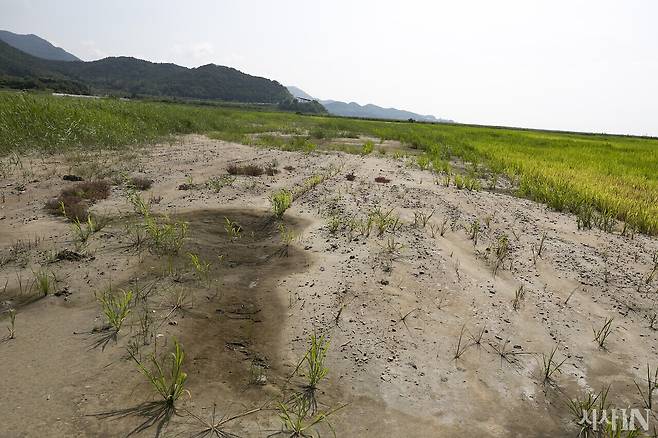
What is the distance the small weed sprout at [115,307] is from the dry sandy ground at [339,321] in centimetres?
14

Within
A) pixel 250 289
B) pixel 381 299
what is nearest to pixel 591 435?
pixel 381 299

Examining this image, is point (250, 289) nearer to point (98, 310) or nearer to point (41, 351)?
point (98, 310)

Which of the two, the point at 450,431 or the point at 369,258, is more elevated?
the point at 369,258

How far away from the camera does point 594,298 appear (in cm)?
630

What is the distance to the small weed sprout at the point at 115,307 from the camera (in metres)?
4.77

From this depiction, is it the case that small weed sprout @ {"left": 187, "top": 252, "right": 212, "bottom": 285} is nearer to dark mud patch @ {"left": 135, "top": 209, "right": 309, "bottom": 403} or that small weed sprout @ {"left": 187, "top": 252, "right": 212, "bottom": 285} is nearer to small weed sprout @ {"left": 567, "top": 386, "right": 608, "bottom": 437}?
dark mud patch @ {"left": 135, "top": 209, "right": 309, "bottom": 403}

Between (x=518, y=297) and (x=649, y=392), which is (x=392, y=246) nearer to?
(x=518, y=297)

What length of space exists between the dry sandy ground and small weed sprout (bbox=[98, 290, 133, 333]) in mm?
142

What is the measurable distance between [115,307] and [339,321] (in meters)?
2.97

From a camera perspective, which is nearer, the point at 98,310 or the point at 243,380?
the point at 243,380

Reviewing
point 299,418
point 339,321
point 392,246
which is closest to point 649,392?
point 339,321

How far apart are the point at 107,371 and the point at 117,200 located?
6.71 m

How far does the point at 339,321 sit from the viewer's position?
207 inches

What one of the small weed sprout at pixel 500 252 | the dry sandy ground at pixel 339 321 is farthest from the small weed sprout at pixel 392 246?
the small weed sprout at pixel 500 252
